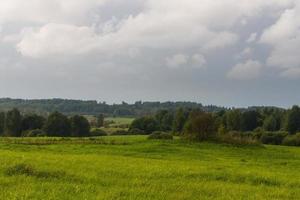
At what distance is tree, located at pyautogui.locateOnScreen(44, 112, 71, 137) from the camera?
104 m

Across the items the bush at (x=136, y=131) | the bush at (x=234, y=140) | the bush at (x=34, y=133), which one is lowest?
the bush at (x=34, y=133)

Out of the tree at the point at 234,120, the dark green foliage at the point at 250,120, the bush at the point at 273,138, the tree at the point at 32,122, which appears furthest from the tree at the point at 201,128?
the dark green foliage at the point at 250,120

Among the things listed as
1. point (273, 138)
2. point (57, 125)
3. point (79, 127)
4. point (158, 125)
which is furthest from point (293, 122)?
point (57, 125)

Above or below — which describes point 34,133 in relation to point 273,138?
below

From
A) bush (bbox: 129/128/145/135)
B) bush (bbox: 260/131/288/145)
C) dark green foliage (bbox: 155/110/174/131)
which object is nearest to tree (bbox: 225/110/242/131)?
dark green foliage (bbox: 155/110/174/131)

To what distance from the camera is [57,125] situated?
105m

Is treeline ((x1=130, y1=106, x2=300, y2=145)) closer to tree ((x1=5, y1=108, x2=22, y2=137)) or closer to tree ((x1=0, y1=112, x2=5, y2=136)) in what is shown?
tree ((x1=5, y1=108, x2=22, y2=137))

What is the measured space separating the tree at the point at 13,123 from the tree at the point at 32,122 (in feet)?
5.16

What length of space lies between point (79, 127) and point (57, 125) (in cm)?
628

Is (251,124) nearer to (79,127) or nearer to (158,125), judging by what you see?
(158,125)

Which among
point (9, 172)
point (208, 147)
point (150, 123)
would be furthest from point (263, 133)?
point (9, 172)

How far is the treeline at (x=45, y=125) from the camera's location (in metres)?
105

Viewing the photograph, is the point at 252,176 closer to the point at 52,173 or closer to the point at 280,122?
the point at 52,173

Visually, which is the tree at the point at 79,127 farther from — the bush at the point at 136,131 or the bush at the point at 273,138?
the bush at the point at 273,138
